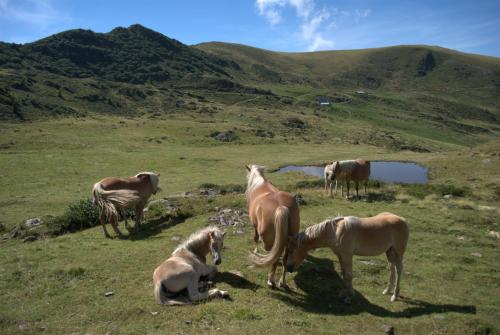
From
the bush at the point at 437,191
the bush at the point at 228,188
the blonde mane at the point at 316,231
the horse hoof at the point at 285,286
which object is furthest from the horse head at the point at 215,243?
the bush at the point at 437,191

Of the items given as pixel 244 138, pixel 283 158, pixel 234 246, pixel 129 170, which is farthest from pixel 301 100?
pixel 234 246

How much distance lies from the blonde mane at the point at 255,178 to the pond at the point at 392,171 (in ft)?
88.4

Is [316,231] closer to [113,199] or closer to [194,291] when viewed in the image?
[194,291]

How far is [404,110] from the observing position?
582 ft

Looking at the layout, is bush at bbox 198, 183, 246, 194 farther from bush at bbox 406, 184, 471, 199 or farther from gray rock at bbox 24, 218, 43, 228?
gray rock at bbox 24, 218, 43, 228

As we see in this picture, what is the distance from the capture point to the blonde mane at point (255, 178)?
1238 centimetres

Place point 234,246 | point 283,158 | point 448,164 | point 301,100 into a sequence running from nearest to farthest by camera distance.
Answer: point 234,246, point 448,164, point 283,158, point 301,100

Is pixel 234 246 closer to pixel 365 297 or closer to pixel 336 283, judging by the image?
pixel 336 283

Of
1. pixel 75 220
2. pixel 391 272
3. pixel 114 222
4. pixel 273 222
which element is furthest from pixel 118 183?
pixel 391 272

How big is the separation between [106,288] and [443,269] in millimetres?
10278

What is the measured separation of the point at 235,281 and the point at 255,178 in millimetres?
3676

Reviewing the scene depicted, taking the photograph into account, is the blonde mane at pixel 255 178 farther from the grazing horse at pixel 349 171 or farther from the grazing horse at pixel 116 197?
the grazing horse at pixel 349 171

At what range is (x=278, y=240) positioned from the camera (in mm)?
9383

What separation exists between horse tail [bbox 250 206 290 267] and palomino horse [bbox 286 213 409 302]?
30cm
